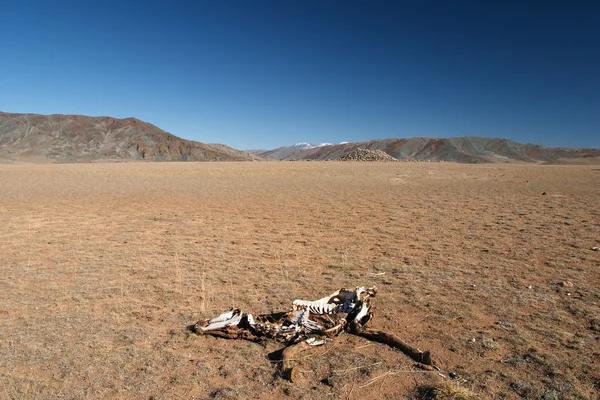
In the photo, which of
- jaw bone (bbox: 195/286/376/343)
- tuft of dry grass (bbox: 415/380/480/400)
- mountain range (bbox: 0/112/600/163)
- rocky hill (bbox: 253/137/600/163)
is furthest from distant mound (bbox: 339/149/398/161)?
rocky hill (bbox: 253/137/600/163)

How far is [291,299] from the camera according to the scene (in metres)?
5.62

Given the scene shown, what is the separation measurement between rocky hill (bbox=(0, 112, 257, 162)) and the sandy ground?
11044 cm

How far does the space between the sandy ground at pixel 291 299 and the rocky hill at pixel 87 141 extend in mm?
110440

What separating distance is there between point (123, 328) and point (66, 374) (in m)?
1.00

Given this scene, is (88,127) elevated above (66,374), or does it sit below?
above

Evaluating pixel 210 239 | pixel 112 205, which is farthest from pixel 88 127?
pixel 210 239

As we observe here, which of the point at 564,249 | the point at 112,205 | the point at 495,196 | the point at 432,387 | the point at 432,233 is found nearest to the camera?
the point at 432,387

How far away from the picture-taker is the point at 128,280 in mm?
6453

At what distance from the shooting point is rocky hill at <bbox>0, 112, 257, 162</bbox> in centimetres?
10919

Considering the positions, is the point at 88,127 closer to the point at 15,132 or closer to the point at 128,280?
the point at 15,132

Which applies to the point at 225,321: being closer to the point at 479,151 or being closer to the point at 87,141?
the point at 87,141

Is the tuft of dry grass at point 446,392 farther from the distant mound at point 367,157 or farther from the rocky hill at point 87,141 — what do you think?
the rocky hill at point 87,141

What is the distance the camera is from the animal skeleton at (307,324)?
4.22m

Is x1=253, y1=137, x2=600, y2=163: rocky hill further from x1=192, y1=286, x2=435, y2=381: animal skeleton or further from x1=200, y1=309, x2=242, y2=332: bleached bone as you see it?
x1=200, y1=309, x2=242, y2=332: bleached bone
